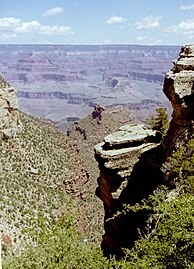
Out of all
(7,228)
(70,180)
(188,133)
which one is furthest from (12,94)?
(188,133)

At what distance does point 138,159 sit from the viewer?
2306cm

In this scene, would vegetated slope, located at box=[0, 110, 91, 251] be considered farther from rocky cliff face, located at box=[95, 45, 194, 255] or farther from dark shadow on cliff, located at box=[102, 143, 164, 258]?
dark shadow on cliff, located at box=[102, 143, 164, 258]

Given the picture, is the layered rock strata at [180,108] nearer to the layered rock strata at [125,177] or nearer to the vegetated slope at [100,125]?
the layered rock strata at [125,177]

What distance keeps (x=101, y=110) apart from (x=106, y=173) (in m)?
84.7

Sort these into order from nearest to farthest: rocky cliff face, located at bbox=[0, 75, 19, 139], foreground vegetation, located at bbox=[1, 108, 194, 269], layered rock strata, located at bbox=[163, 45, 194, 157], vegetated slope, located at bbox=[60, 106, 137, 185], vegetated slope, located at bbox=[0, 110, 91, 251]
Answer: foreground vegetation, located at bbox=[1, 108, 194, 269], layered rock strata, located at bbox=[163, 45, 194, 157], vegetated slope, located at bbox=[0, 110, 91, 251], rocky cliff face, located at bbox=[0, 75, 19, 139], vegetated slope, located at bbox=[60, 106, 137, 185]

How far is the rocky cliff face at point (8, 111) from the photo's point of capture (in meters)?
46.6

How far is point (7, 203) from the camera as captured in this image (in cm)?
3297

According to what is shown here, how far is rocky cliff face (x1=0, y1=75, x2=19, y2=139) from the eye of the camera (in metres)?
46.6

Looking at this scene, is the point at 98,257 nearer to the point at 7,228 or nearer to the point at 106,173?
the point at 106,173

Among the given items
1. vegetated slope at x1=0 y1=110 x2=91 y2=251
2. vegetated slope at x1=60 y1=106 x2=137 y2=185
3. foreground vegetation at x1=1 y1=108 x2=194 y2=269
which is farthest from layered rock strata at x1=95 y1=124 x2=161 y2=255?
vegetated slope at x1=60 y1=106 x2=137 y2=185

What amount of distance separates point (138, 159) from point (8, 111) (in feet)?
96.1

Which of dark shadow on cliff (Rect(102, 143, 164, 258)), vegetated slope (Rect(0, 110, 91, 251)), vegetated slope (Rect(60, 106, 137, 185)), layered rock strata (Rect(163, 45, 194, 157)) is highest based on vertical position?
layered rock strata (Rect(163, 45, 194, 157))

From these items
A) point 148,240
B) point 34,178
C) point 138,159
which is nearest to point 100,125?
point 34,178

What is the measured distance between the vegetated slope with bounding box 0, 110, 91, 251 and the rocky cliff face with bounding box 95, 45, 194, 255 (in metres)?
5.88
